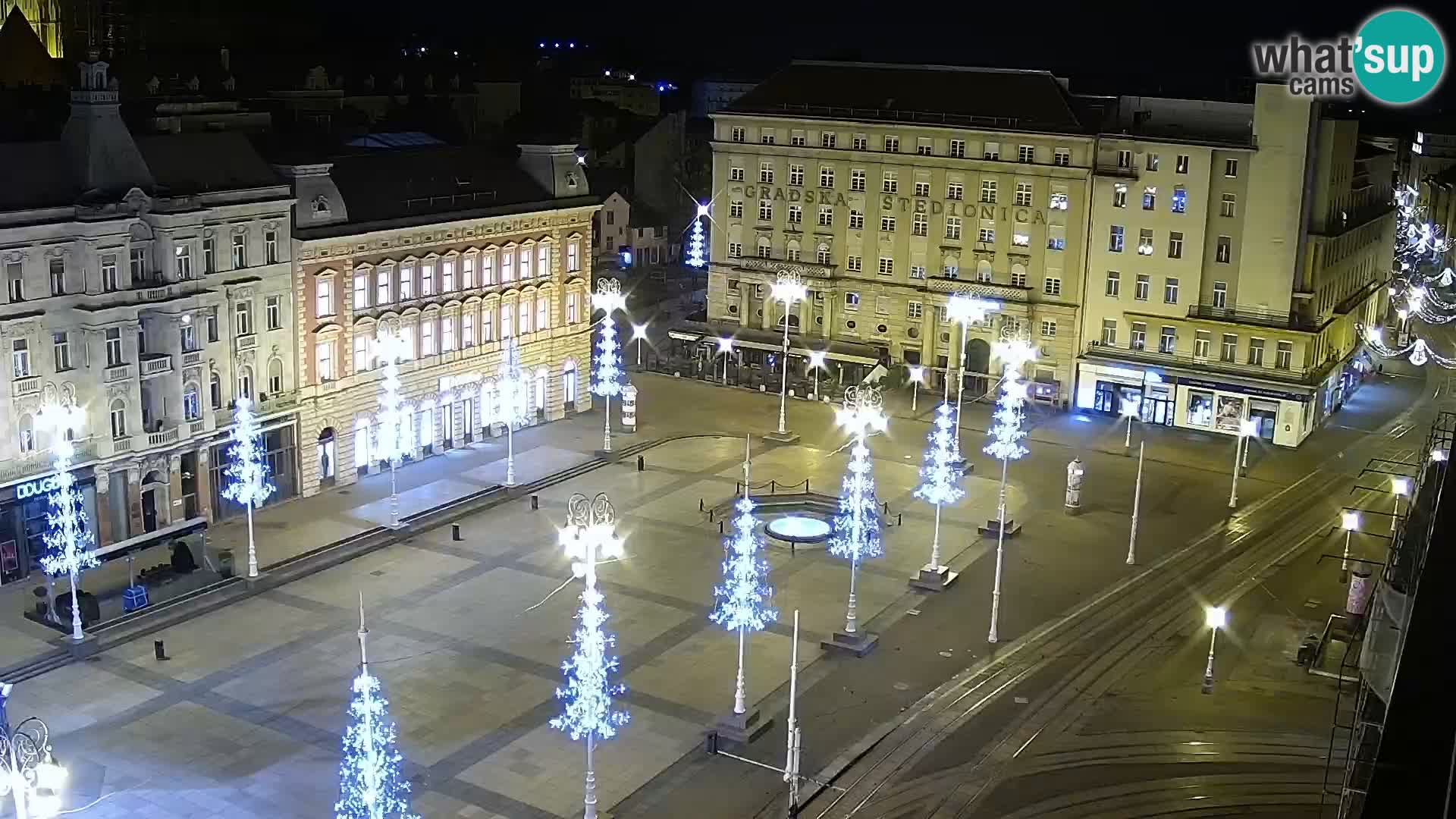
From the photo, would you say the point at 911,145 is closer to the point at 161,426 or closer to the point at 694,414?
the point at 694,414

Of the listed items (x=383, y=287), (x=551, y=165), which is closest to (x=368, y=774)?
(x=383, y=287)

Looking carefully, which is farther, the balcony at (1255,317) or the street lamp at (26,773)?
the balcony at (1255,317)

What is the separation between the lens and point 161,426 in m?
60.3

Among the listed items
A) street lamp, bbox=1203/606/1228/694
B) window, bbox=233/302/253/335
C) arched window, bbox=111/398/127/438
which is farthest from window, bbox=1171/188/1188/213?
arched window, bbox=111/398/127/438

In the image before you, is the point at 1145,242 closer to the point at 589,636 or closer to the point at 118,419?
the point at 589,636

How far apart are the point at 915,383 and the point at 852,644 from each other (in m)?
40.8

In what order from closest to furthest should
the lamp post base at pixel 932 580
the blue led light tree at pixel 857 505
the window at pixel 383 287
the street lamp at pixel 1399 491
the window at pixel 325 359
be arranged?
the blue led light tree at pixel 857 505
the lamp post base at pixel 932 580
the street lamp at pixel 1399 491
the window at pixel 325 359
the window at pixel 383 287

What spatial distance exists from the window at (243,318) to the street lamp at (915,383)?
4028 centimetres

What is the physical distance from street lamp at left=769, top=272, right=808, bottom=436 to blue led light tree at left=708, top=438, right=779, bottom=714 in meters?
19.4

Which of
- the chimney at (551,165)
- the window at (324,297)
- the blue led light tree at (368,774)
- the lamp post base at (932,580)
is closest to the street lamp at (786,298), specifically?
the chimney at (551,165)

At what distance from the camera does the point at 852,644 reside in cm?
5162

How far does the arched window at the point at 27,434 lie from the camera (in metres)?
55.6

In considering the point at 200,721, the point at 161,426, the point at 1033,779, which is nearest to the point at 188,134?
the point at 161,426

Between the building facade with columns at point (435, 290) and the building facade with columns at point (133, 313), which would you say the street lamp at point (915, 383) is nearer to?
the building facade with columns at point (435, 290)
